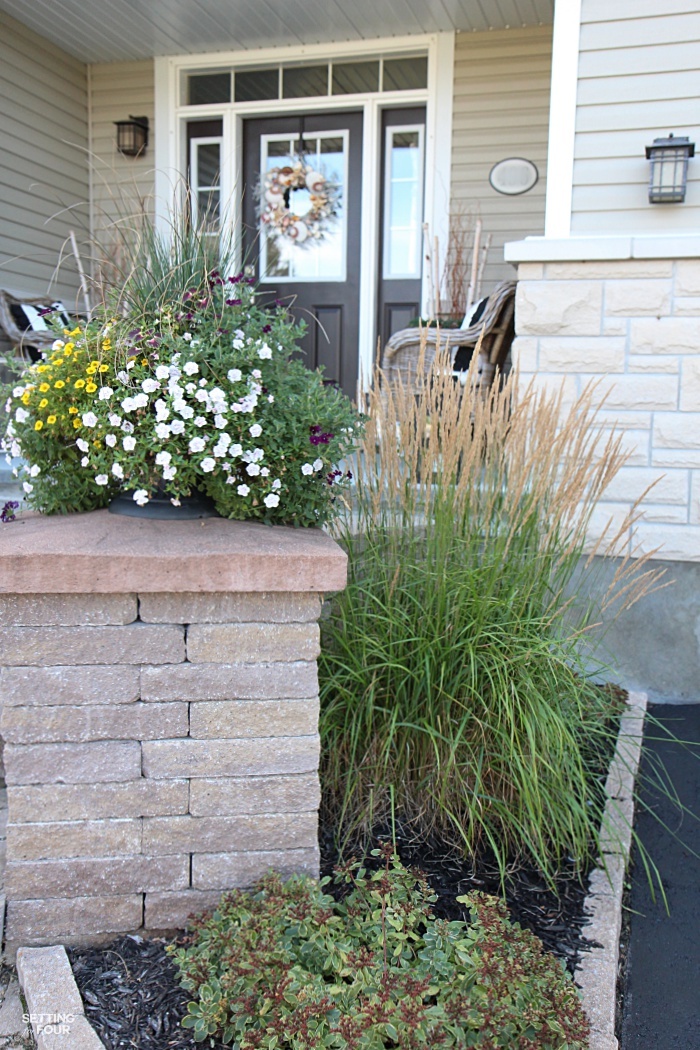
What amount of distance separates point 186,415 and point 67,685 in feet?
1.87

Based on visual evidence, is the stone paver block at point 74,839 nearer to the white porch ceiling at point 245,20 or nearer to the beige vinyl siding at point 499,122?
the beige vinyl siding at point 499,122

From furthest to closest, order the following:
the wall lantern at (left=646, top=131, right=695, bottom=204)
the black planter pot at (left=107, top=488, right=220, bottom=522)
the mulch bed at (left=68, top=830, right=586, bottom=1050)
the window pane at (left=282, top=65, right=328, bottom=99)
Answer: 1. the window pane at (left=282, top=65, right=328, bottom=99)
2. the wall lantern at (left=646, top=131, right=695, bottom=204)
3. the black planter pot at (left=107, top=488, right=220, bottom=522)
4. the mulch bed at (left=68, top=830, right=586, bottom=1050)

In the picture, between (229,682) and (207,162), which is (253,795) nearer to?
(229,682)

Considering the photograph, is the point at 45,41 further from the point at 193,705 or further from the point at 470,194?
the point at 193,705

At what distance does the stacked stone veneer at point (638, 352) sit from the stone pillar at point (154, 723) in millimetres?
2089

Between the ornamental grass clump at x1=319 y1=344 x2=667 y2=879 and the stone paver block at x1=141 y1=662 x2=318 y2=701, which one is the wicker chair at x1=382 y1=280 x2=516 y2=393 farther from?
the stone paver block at x1=141 y1=662 x2=318 y2=701

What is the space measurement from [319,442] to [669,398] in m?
2.05

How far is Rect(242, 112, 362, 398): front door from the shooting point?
5520 mm

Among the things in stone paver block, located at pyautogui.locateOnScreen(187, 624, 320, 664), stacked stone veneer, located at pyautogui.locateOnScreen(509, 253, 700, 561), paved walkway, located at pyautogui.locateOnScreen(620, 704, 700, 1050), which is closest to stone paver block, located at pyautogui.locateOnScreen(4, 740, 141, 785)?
stone paver block, located at pyautogui.locateOnScreen(187, 624, 320, 664)

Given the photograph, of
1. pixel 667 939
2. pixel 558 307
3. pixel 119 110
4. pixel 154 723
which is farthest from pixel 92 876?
pixel 119 110

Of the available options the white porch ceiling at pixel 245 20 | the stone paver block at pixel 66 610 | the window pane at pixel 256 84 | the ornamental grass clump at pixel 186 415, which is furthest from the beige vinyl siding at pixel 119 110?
the stone paver block at pixel 66 610

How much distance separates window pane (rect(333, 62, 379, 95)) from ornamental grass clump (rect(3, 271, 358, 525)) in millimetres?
4007

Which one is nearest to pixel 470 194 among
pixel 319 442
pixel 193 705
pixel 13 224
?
pixel 13 224

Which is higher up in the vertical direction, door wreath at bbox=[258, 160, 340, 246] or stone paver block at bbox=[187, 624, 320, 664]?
door wreath at bbox=[258, 160, 340, 246]
